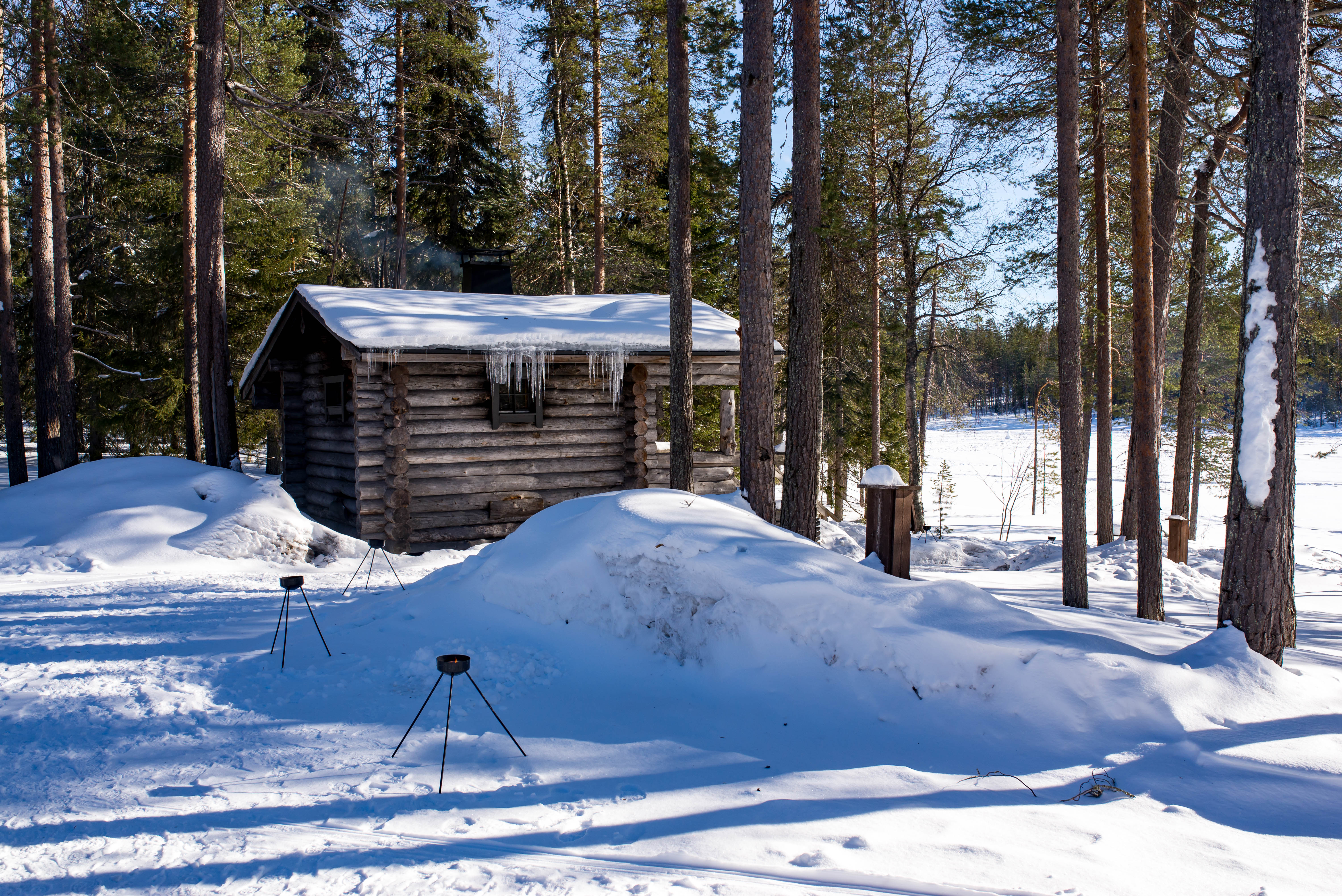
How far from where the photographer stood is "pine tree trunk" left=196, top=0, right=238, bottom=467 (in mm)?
11781

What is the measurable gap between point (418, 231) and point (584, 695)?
2107 centimetres

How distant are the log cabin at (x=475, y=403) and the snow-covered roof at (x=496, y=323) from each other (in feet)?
0.10

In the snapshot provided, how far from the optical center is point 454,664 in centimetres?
338

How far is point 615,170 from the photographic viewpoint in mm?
20781

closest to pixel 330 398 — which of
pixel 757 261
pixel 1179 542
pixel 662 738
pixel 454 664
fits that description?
pixel 757 261

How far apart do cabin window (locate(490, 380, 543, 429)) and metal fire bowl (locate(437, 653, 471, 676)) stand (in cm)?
798

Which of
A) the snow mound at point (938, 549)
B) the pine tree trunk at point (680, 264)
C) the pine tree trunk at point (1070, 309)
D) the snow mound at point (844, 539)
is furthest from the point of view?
the snow mound at point (938, 549)

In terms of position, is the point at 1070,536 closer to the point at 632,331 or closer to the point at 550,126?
the point at 632,331

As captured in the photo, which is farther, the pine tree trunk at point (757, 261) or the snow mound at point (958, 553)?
the snow mound at point (958, 553)

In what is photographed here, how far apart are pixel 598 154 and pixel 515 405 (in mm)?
10055

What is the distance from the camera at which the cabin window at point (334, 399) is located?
1170 cm

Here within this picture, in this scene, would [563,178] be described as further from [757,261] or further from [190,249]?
[757,261]

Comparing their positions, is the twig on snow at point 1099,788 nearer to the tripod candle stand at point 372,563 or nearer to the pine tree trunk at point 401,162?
the tripod candle stand at point 372,563

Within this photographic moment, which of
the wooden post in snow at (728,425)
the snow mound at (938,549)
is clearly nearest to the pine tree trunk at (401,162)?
the wooden post in snow at (728,425)
